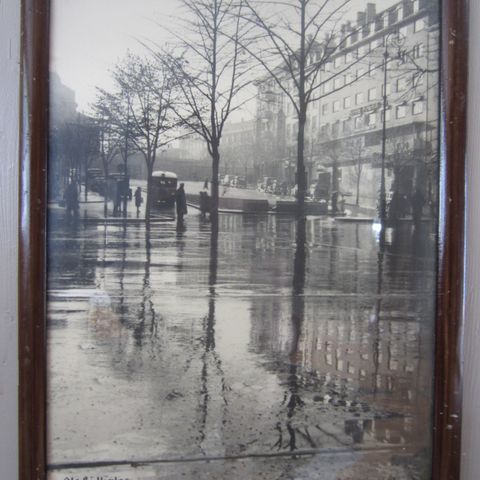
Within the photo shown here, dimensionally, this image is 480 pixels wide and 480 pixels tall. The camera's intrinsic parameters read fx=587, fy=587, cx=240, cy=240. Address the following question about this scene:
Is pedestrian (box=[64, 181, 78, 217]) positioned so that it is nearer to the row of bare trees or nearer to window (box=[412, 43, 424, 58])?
the row of bare trees

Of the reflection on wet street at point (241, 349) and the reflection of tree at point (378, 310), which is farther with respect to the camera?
the reflection of tree at point (378, 310)

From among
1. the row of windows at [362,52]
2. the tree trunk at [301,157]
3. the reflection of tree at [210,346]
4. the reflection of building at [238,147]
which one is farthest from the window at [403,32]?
the reflection of tree at [210,346]

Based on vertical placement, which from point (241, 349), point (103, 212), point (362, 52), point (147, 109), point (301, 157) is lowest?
point (241, 349)

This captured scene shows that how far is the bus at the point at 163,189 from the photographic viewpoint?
1368 millimetres

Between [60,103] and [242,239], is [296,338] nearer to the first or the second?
[242,239]

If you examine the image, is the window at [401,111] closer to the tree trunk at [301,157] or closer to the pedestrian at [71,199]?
the tree trunk at [301,157]

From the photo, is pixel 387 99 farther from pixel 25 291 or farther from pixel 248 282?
pixel 25 291

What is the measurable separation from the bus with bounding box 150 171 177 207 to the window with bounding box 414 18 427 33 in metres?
0.67

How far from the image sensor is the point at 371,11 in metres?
1.39

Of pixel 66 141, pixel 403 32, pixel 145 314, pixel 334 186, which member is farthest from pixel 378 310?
pixel 66 141

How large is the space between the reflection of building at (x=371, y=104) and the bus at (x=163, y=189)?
0.22 metres

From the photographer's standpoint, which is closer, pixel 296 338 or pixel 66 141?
pixel 66 141

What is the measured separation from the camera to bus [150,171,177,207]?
1.37 m

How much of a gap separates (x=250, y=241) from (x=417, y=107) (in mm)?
513
